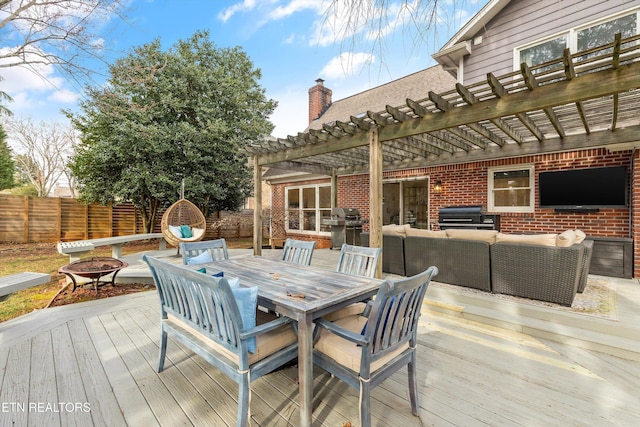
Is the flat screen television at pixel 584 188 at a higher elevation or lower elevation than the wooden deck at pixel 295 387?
higher

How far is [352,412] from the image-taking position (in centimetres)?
182

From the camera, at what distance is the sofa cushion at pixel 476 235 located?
3.91 metres

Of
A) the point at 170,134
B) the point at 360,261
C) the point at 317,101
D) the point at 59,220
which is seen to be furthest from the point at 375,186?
the point at 59,220

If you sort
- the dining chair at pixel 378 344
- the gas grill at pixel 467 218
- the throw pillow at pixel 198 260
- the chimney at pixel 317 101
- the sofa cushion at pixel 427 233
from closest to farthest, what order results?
the dining chair at pixel 378 344 < the throw pillow at pixel 198 260 < the sofa cushion at pixel 427 233 < the gas grill at pixel 467 218 < the chimney at pixel 317 101

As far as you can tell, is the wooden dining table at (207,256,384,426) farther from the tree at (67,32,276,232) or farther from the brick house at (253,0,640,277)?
the tree at (67,32,276,232)

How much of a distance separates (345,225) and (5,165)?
1502 cm

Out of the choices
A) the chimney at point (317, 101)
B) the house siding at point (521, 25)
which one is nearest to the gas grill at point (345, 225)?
the house siding at point (521, 25)

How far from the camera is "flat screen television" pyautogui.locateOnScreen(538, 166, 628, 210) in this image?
16.3ft

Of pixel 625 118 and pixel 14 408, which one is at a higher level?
pixel 625 118

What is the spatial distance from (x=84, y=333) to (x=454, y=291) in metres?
4.51

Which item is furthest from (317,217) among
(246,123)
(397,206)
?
(246,123)

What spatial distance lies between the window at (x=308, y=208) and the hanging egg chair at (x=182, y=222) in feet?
10.1

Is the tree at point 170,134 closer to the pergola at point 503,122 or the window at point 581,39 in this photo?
the pergola at point 503,122

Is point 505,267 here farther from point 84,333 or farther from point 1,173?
point 1,173
